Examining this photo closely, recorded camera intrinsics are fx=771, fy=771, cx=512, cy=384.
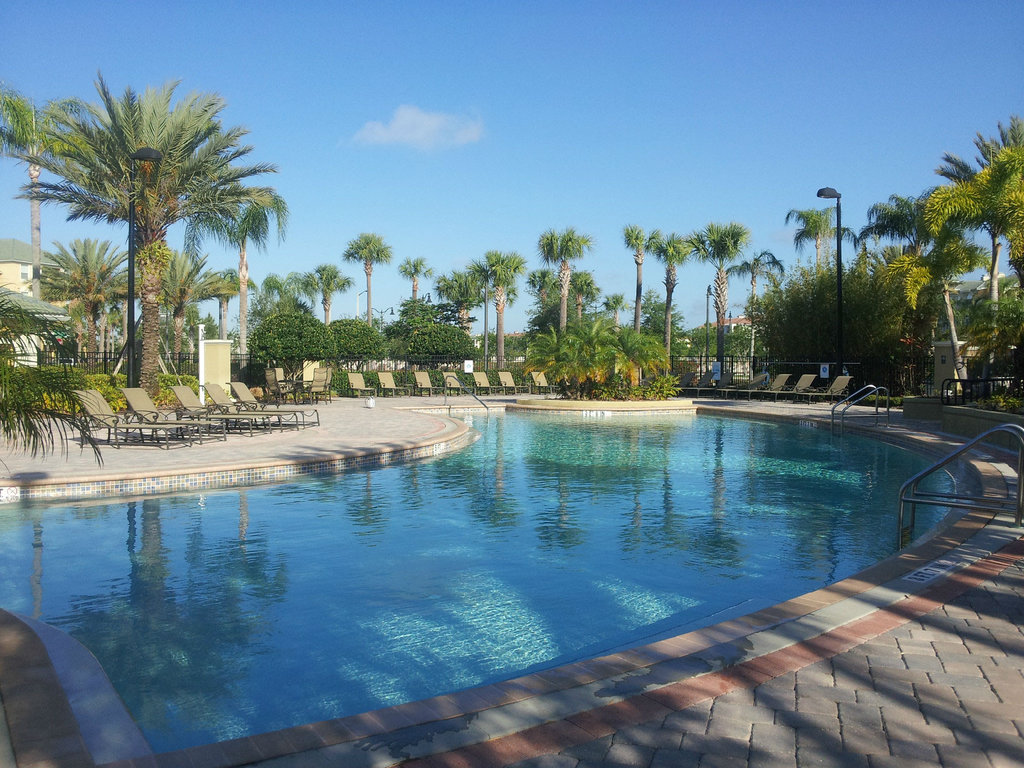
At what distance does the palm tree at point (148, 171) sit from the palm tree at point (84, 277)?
62.8ft

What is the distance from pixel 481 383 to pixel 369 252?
31.8 meters

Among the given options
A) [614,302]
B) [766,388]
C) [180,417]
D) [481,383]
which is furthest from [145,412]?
[614,302]

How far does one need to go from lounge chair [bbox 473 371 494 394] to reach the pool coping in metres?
25.6

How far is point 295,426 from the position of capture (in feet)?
50.4

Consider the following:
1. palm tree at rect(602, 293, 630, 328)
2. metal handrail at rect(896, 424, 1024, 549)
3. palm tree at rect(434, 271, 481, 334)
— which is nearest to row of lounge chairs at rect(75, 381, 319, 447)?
metal handrail at rect(896, 424, 1024, 549)

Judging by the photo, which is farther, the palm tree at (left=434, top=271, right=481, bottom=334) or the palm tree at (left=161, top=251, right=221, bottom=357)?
the palm tree at (left=434, top=271, right=481, bottom=334)

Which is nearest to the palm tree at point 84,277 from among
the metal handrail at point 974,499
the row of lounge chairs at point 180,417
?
the row of lounge chairs at point 180,417

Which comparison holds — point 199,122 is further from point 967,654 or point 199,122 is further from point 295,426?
point 967,654

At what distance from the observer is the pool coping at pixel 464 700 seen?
9.23 ft

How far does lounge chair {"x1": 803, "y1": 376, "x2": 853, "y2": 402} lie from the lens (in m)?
22.9

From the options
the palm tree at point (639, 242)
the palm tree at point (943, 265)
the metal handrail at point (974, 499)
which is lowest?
the metal handrail at point (974, 499)

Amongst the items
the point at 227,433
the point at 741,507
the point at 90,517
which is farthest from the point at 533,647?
the point at 227,433

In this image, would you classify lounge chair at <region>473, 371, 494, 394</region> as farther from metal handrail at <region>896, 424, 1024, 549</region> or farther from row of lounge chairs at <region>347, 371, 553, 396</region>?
Answer: metal handrail at <region>896, 424, 1024, 549</region>

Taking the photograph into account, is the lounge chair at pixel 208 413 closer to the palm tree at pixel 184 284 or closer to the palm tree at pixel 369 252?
the palm tree at pixel 184 284
